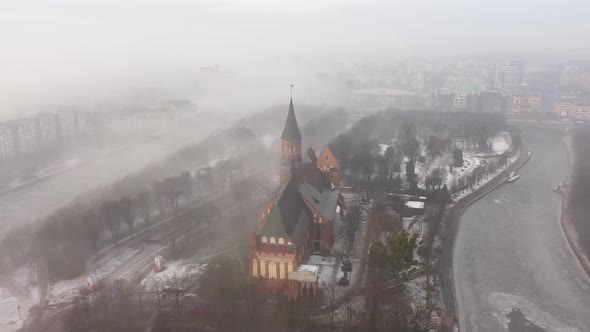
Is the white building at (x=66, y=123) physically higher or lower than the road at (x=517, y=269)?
higher

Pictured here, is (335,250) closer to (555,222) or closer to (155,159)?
(555,222)

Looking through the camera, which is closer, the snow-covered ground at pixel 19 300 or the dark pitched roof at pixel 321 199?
the snow-covered ground at pixel 19 300

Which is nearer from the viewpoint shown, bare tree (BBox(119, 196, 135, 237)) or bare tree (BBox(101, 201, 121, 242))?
bare tree (BBox(101, 201, 121, 242))

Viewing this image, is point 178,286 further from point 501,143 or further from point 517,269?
point 501,143

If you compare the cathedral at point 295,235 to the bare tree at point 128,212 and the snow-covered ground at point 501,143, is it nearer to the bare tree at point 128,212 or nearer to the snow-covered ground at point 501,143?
the bare tree at point 128,212

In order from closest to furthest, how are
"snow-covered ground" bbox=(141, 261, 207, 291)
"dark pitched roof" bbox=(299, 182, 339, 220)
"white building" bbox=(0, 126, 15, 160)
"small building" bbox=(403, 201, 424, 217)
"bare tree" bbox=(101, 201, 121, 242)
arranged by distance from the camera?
"snow-covered ground" bbox=(141, 261, 207, 291) → "dark pitched roof" bbox=(299, 182, 339, 220) → "bare tree" bbox=(101, 201, 121, 242) → "small building" bbox=(403, 201, 424, 217) → "white building" bbox=(0, 126, 15, 160)

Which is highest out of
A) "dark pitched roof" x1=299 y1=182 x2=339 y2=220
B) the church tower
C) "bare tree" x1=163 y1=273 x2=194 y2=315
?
the church tower

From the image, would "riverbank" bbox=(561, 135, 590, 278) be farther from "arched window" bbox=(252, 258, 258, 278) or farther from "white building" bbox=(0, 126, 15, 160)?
"white building" bbox=(0, 126, 15, 160)

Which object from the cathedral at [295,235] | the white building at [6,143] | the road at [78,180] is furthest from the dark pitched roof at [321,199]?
the white building at [6,143]

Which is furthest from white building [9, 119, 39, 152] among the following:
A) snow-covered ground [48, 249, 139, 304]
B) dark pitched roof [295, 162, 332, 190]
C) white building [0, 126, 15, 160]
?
dark pitched roof [295, 162, 332, 190]
